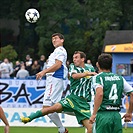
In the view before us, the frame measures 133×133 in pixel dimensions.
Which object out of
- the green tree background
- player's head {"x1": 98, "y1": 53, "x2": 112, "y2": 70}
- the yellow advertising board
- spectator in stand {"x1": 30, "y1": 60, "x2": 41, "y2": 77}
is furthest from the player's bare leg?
the green tree background

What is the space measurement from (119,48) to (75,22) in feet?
58.2

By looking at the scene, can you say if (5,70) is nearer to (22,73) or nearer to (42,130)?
(22,73)

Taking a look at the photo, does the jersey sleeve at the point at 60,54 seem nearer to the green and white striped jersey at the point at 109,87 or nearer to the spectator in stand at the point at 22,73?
the green and white striped jersey at the point at 109,87

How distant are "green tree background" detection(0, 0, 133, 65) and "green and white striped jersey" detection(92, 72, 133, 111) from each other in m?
35.6

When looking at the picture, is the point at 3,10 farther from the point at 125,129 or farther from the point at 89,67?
the point at 89,67

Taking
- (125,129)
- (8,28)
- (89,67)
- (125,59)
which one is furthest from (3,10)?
(89,67)

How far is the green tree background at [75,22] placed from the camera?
4759 cm

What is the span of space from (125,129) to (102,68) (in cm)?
A: 930

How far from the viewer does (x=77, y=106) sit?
1408 cm

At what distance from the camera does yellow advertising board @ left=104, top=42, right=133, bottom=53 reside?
31125 mm

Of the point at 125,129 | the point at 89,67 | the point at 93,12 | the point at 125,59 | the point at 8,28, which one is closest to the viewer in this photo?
the point at 89,67

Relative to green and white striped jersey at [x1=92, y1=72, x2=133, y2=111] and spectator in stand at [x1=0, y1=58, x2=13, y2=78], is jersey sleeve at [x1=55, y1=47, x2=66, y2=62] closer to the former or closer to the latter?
green and white striped jersey at [x1=92, y1=72, x2=133, y2=111]

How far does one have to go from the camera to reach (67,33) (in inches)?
2106

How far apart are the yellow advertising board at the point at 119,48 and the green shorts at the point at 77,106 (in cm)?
1710
